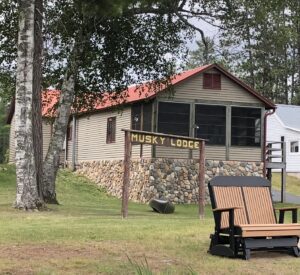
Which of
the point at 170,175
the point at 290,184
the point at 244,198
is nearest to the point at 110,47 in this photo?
the point at 170,175

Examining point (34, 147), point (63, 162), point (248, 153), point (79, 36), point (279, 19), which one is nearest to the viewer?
point (34, 147)

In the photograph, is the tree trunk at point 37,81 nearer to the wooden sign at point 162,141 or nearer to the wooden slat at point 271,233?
the wooden sign at point 162,141

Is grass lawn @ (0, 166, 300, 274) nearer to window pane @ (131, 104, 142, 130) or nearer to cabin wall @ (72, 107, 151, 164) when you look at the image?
window pane @ (131, 104, 142, 130)

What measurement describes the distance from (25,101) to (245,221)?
796cm

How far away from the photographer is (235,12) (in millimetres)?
19719

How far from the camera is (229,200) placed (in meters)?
9.00

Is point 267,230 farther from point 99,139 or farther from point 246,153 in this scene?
point 99,139

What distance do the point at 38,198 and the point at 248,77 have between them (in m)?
40.9

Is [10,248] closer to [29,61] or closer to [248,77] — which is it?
[29,61]

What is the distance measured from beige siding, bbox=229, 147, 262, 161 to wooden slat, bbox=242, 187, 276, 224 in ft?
55.9

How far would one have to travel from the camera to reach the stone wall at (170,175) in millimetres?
24391

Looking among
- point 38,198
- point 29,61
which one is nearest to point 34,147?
point 38,198

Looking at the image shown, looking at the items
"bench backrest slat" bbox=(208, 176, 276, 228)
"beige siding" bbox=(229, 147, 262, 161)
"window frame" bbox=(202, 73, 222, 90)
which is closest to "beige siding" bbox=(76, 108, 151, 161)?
"window frame" bbox=(202, 73, 222, 90)

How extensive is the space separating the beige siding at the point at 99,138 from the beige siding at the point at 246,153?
4024mm
